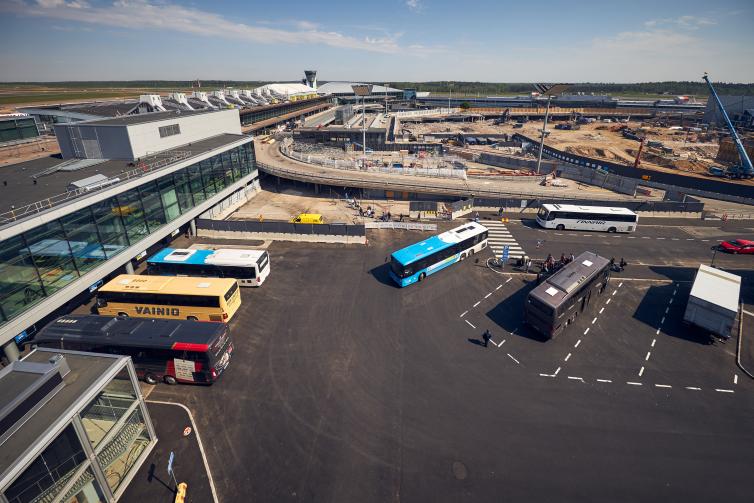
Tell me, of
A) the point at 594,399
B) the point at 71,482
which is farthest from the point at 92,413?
the point at 594,399

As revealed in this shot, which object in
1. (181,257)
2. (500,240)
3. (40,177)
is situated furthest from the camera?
(500,240)

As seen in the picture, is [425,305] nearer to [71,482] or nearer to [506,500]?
[506,500]

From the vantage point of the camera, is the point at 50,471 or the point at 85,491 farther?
the point at 85,491

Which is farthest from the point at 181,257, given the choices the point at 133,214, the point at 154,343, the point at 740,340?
the point at 740,340

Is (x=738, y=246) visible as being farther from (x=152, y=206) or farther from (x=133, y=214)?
(x=133, y=214)

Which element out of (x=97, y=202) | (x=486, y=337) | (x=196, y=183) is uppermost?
(x=97, y=202)

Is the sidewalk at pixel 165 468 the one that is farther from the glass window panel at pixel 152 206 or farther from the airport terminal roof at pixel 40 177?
the glass window panel at pixel 152 206
